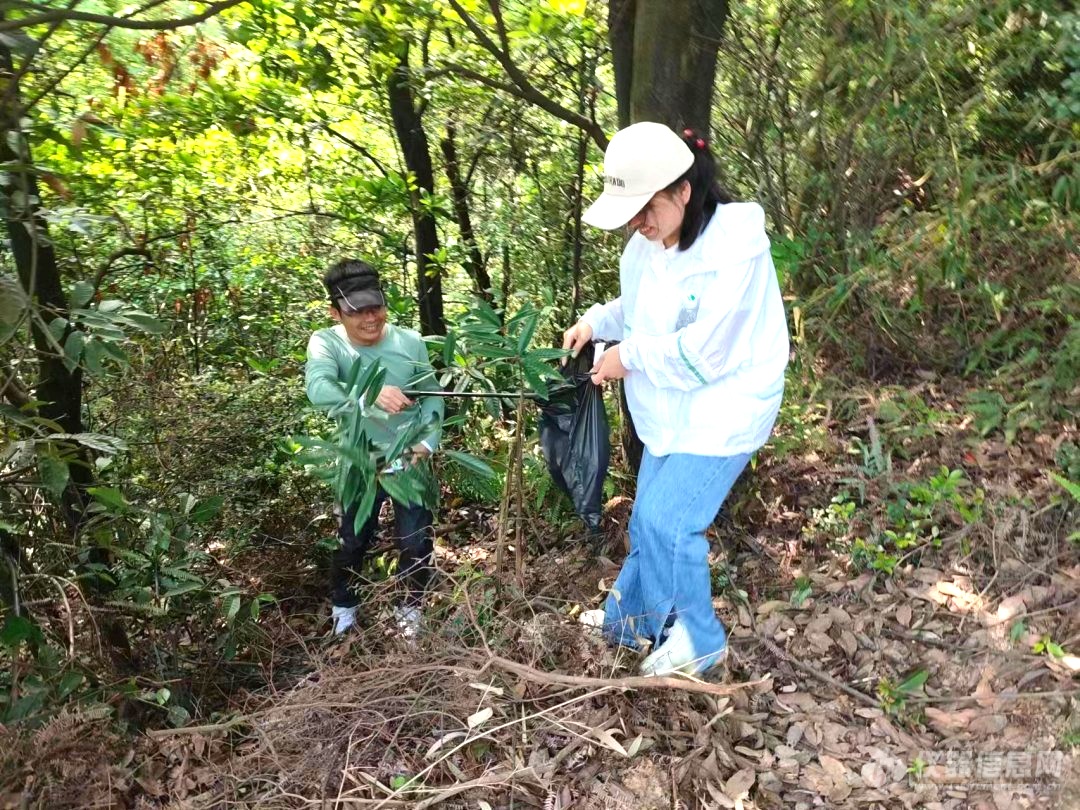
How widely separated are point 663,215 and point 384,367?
1.11 metres

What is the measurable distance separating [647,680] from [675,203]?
136 centimetres

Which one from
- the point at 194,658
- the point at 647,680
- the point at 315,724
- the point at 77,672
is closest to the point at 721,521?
the point at 647,680

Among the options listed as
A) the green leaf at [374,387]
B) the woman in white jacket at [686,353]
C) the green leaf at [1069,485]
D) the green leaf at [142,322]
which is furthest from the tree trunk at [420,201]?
the green leaf at [1069,485]

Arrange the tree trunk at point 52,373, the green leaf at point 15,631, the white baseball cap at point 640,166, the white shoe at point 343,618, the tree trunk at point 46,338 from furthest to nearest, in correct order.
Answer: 1. the white shoe at point 343,618
2. the tree trunk at point 46,338
3. the tree trunk at point 52,373
4. the green leaf at point 15,631
5. the white baseball cap at point 640,166

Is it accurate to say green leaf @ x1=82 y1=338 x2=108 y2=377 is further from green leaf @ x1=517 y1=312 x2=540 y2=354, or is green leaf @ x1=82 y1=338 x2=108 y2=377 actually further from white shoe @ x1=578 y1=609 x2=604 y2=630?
white shoe @ x1=578 y1=609 x2=604 y2=630

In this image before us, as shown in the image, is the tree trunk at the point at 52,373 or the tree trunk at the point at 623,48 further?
the tree trunk at the point at 623,48

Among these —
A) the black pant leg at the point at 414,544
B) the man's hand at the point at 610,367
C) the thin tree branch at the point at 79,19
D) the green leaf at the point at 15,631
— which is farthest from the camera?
the black pant leg at the point at 414,544

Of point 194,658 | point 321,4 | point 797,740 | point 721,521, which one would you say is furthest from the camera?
point 321,4

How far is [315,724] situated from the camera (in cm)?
251

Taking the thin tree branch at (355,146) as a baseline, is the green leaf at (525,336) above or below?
below

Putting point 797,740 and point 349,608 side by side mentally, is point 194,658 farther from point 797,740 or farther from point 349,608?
point 797,740

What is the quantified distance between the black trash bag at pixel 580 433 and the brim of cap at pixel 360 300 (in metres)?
0.72

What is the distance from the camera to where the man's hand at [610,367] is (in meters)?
2.49

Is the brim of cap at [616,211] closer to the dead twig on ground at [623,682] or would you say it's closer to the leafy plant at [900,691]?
the dead twig on ground at [623,682]
